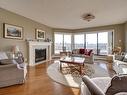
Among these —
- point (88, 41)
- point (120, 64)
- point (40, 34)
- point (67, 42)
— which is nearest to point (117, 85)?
point (120, 64)

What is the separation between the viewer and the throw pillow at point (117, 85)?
1.50 m

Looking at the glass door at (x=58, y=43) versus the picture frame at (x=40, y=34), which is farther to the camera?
the glass door at (x=58, y=43)

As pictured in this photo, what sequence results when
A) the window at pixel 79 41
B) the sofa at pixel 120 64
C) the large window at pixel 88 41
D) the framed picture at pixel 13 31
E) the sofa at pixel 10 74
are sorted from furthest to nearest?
the window at pixel 79 41 → the large window at pixel 88 41 → the framed picture at pixel 13 31 → the sofa at pixel 120 64 → the sofa at pixel 10 74

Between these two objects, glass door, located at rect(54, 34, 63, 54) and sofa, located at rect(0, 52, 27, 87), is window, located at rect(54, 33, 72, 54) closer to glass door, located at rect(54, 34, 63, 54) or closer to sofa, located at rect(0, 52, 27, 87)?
glass door, located at rect(54, 34, 63, 54)

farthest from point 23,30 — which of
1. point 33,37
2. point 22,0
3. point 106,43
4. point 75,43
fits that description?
point 106,43

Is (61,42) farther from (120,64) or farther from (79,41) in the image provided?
Answer: (120,64)

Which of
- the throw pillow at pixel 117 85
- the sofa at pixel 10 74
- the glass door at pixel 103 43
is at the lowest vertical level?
the sofa at pixel 10 74

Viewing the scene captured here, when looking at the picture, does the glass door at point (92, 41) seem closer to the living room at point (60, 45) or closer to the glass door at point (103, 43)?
the living room at point (60, 45)

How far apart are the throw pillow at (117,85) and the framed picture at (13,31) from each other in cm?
490

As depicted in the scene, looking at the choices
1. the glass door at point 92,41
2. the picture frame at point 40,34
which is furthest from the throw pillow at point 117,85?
the glass door at point 92,41

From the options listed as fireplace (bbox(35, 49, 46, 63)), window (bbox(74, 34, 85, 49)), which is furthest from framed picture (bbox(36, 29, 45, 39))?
window (bbox(74, 34, 85, 49))

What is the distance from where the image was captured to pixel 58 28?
9.91 metres

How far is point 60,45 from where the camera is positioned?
10.3m

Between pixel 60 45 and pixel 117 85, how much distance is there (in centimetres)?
887
